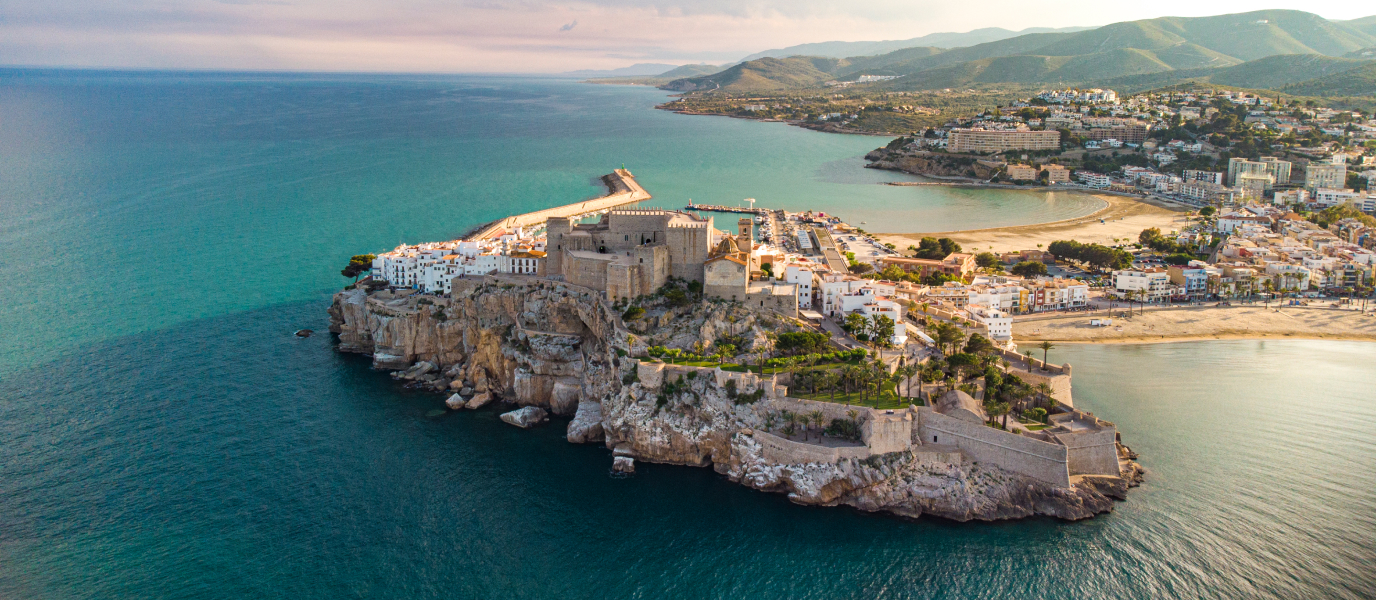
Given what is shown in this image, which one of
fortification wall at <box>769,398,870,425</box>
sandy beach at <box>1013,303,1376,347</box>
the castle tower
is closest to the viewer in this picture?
fortification wall at <box>769,398,870,425</box>

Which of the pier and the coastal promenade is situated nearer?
the coastal promenade

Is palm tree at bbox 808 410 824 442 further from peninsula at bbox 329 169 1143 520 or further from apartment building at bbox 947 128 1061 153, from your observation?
apartment building at bbox 947 128 1061 153

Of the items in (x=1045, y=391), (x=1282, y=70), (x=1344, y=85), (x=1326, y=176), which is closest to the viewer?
(x=1045, y=391)

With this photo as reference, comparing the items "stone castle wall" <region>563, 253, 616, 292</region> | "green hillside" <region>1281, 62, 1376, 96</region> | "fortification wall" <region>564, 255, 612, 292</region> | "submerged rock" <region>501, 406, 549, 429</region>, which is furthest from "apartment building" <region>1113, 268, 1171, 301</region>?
"green hillside" <region>1281, 62, 1376, 96</region>

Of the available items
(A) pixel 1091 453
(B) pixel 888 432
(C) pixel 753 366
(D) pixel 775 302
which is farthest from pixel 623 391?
(A) pixel 1091 453

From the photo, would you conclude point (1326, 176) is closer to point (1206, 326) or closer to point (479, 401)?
point (1206, 326)

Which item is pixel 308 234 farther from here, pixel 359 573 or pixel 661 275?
pixel 359 573

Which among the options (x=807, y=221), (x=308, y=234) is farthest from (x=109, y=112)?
(x=807, y=221)
